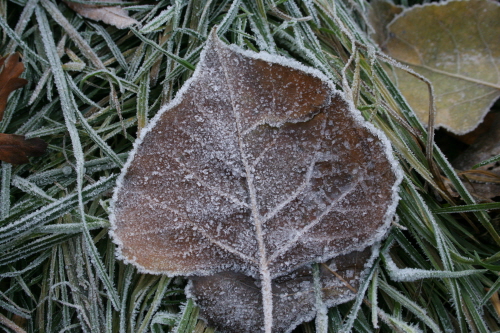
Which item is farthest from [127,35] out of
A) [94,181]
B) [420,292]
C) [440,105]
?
[420,292]

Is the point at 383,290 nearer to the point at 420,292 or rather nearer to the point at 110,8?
the point at 420,292

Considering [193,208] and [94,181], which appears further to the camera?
[94,181]

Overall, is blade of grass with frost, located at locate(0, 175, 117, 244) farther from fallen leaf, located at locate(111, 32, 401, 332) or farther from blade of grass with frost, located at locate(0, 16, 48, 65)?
blade of grass with frost, located at locate(0, 16, 48, 65)

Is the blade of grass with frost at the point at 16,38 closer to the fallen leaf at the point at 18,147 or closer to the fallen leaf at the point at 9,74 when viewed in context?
the fallen leaf at the point at 9,74

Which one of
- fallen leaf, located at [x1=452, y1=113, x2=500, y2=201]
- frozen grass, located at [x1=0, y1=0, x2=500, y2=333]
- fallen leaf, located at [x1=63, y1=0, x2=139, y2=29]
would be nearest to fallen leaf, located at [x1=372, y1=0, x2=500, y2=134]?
fallen leaf, located at [x1=452, y1=113, x2=500, y2=201]

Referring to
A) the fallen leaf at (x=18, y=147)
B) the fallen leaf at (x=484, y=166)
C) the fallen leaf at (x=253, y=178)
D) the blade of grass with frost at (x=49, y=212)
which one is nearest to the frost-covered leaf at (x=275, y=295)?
the fallen leaf at (x=253, y=178)
